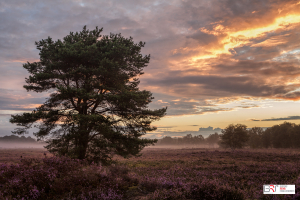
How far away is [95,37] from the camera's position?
558 inches

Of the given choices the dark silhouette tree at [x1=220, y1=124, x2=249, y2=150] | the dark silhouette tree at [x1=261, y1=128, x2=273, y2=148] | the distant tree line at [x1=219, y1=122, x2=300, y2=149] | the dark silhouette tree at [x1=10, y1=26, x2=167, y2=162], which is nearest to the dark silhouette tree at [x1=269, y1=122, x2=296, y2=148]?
the distant tree line at [x1=219, y1=122, x2=300, y2=149]

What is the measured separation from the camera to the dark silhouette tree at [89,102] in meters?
12.0

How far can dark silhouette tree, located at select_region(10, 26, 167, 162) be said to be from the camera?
39.4 feet

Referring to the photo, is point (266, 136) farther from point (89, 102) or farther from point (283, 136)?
point (89, 102)

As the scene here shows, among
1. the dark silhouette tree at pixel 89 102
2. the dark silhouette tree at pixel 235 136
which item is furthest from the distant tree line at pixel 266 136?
the dark silhouette tree at pixel 89 102

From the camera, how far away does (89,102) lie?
43.4ft

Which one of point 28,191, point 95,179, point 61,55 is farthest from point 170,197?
point 61,55

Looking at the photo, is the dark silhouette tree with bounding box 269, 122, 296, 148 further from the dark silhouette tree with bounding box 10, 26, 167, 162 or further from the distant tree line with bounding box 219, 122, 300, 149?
the dark silhouette tree with bounding box 10, 26, 167, 162

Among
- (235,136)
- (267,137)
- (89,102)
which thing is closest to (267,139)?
(267,137)

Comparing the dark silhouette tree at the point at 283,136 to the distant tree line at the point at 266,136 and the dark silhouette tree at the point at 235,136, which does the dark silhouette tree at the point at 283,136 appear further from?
the dark silhouette tree at the point at 235,136

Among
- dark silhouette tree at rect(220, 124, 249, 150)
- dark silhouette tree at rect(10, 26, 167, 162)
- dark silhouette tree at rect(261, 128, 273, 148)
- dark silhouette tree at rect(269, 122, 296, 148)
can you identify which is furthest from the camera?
dark silhouette tree at rect(261, 128, 273, 148)

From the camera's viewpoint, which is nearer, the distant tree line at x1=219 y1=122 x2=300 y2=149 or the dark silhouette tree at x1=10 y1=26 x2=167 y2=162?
the dark silhouette tree at x1=10 y1=26 x2=167 y2=162

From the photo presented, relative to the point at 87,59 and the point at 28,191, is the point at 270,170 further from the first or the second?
the point at 87,59

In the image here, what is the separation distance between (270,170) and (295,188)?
22.9 ft
